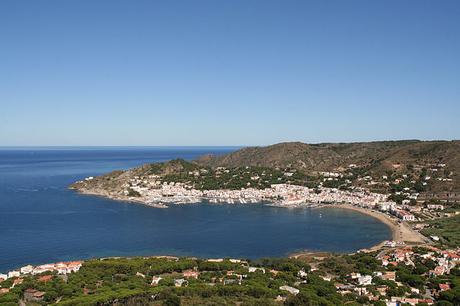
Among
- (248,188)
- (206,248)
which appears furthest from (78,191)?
(206,248)

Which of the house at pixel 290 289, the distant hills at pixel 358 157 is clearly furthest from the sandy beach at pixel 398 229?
the house at pixel 290 289

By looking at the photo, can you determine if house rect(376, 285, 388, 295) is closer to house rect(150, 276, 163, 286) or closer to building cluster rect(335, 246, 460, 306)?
building cluster rect(335, 246, 460, 306)

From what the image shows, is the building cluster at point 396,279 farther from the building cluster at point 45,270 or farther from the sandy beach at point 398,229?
the building cluster at point 45,270

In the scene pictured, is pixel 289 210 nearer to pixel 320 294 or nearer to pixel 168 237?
pixel 168 237

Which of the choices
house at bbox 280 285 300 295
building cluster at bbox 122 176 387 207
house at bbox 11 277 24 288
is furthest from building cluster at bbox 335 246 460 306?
building cluster at bbox 122 176 387 207

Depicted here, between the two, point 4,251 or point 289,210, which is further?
point 289,210
